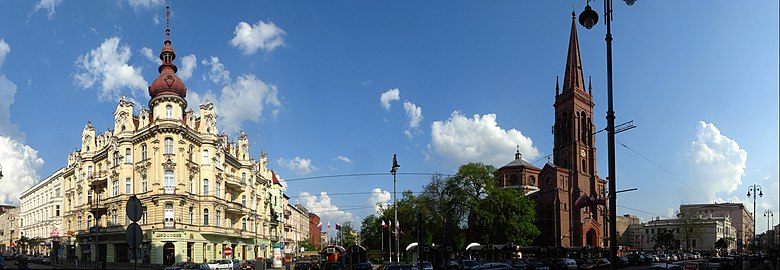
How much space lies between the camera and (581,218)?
97.7 m

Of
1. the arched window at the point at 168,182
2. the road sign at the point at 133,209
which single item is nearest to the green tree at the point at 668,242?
the arched window at the point at 168,182

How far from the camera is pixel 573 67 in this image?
109875 millimetres

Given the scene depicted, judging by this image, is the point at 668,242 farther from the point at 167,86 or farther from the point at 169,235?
the point at 167,86

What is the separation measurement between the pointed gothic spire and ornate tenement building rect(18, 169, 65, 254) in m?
85.3

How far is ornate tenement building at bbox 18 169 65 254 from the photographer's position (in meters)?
83.6

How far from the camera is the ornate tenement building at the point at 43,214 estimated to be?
8356cm

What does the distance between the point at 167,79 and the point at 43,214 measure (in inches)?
1835

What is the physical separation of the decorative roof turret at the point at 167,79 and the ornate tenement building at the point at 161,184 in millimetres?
111

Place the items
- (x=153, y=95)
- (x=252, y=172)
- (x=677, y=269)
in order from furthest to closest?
(x=252, y=172)
(x=153, y=95)
(x=677, y=269)

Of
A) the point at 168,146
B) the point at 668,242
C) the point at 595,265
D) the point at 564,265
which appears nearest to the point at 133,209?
the point at 595,265

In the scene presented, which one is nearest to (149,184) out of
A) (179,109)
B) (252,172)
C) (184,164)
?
(184,164)

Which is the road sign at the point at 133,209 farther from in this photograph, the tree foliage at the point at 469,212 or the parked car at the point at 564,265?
the tree foliage at the point at 469,212

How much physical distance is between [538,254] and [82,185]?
60.7 m

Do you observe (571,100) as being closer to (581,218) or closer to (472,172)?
(581,218)
